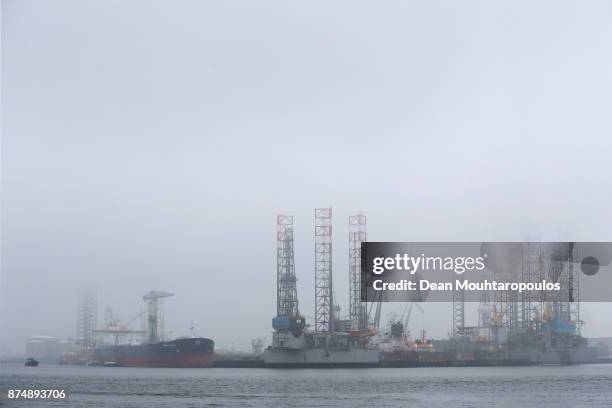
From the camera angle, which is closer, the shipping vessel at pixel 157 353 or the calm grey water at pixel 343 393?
the calm grey water at pixel 343 393

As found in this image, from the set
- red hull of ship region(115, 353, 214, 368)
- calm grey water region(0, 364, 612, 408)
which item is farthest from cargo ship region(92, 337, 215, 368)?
calm grey water region(0, 364, 612, 408)

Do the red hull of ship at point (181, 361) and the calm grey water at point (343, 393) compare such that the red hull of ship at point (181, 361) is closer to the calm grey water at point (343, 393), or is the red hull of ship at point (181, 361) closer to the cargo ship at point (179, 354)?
the cargo ship at point (179, 354)

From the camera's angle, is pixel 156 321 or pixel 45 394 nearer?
pixel 45 394

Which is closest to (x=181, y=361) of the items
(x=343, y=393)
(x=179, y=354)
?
(x=179, y=354)

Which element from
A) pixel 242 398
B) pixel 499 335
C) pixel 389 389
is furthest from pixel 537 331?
pixel 242 398

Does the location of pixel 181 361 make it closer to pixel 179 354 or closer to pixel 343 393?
pixel 179 354

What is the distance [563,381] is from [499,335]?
33.0 m

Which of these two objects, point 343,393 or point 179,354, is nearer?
point 343,393

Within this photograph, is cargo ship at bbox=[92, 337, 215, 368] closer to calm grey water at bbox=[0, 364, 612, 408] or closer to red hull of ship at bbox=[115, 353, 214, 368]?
red hull of ship at bbox=[115, 353, 214, 368]

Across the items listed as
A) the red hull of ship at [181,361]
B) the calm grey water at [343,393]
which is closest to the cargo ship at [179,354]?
the red hull of ship at [181,361]

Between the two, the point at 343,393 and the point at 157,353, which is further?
the point at 157,353

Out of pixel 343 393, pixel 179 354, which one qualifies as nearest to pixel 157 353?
pixel 179 354

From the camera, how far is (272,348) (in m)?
69.1

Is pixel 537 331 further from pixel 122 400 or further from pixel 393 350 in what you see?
pixel 122 400
